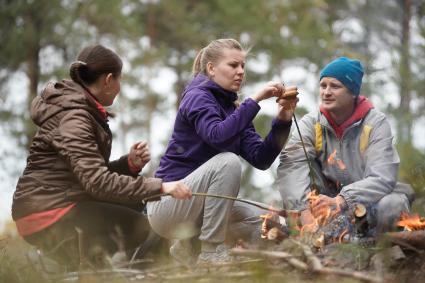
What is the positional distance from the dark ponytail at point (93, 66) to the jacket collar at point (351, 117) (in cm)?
154

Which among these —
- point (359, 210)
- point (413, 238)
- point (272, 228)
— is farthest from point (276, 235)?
point (413, 238)

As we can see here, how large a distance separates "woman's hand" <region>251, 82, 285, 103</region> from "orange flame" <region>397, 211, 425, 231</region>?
1086 mm

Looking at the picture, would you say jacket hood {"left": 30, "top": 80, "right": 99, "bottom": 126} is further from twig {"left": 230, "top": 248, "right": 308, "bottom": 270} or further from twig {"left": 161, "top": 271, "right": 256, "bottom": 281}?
twig {"left": 230, "top": 248, "right": 308, "bottom": 270}

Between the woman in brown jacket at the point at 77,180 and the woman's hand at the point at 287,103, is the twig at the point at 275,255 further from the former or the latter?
the woman's hand at the point at 287,103

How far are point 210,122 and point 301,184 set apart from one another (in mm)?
771

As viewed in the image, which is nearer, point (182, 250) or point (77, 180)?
point (77, 180)

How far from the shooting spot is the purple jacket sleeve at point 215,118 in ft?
15.4

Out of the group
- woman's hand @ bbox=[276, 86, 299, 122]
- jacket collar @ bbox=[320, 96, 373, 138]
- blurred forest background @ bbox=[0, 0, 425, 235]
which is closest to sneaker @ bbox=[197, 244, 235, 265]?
woman's hand @ bbox=[276, 86, 299, 122]

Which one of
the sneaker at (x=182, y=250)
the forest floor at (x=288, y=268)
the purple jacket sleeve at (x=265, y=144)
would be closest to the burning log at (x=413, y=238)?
the forest floor at (x=288, y=268)

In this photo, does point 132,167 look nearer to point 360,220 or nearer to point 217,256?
point 217,256

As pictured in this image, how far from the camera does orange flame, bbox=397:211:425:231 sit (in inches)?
182

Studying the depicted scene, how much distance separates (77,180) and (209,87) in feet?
3.60

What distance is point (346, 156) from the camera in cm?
524

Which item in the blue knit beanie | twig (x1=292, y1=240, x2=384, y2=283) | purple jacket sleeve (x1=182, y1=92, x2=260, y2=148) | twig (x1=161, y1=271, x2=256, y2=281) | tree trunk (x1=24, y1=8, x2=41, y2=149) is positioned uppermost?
tree trunk (x1=24, y1=8, x2=41, y2=149)
